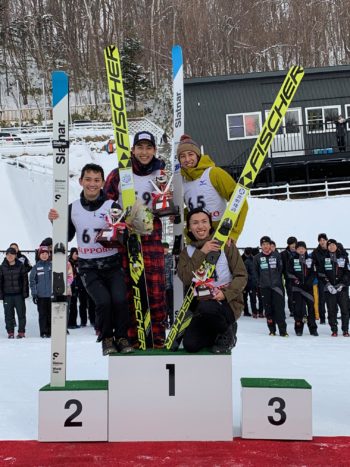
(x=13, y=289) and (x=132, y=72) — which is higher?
(x=132, y=72)

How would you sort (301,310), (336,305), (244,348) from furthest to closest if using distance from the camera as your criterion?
(301,310) → (336,305) → (244,348)

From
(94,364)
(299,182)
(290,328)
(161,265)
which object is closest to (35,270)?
(94,364)

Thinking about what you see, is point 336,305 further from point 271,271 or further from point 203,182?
point 203,182

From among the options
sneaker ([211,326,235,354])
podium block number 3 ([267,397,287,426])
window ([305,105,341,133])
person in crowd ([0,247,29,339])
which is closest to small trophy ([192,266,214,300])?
sneaker ([211,326,235,354])

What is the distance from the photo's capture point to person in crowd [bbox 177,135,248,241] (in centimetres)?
512

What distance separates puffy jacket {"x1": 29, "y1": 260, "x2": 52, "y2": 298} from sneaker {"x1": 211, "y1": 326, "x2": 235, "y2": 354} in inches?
269

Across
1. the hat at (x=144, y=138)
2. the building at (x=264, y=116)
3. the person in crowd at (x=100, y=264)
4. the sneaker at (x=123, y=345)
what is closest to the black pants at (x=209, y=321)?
the sneaker at (x=123, y=345)

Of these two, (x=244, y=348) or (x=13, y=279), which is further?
(x=13, y=279)

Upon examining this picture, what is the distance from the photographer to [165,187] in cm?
506

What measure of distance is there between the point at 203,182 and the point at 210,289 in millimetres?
961

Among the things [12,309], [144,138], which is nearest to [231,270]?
[144,138]

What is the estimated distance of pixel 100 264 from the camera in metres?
4.93

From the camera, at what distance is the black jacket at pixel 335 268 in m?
10.6

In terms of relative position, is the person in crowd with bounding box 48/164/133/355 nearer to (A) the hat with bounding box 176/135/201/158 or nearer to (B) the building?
(A) the hat with bounding box 176/135/201/158
